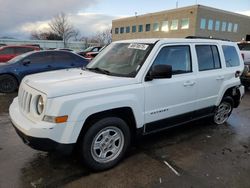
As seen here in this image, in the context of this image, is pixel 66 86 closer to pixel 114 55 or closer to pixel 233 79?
pixel 114 55

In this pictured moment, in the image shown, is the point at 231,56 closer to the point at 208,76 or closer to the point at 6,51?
the point at 208,76

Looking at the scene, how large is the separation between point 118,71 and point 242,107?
495 cm

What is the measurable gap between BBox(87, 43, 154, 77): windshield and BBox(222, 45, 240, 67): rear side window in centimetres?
214

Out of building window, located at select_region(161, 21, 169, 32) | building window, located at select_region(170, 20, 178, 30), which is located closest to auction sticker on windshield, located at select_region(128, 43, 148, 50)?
building window, located at select_region(170, 20, 178, 30)

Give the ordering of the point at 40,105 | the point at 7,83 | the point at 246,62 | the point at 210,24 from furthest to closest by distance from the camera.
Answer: the point at 210,24 → the point at 246,62 → the point at 7,83 → the point at 40,105

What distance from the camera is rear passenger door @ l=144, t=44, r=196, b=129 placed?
3654mm

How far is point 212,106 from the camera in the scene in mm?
4824

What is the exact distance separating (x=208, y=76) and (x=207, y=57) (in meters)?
0.40

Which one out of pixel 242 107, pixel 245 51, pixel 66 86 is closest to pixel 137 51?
pixel 66 86

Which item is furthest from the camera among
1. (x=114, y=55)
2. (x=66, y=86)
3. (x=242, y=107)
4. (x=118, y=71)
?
(x=242, y=107)

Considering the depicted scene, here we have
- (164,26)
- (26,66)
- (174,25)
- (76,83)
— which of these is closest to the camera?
(76,83)

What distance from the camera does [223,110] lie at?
17.6 feet

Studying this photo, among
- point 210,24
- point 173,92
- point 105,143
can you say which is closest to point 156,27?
point 210,24

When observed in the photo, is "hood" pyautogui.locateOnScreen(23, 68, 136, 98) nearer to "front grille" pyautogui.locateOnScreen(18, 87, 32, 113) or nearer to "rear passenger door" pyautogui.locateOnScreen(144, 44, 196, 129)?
"front grille" pyautogui.locateOnScreen(18, 87, 32, 113)
